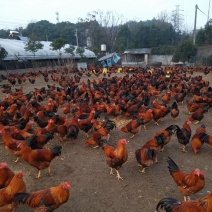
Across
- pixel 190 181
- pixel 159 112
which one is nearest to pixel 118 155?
pixel 190 181

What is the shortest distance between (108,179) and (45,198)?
2.17 m

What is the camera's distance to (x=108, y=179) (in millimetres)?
5992

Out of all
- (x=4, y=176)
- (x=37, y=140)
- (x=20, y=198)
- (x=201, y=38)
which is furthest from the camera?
(x=201, y=38)

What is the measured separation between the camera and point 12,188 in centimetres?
434

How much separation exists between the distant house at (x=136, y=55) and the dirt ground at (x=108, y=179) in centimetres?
4041

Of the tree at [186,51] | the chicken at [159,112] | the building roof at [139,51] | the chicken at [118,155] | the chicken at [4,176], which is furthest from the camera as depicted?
the building roof at [139,51]

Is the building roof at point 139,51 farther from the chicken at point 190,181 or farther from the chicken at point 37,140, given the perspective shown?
the chicken at point 190,181

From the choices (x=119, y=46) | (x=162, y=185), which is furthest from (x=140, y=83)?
(x=119, y=46)

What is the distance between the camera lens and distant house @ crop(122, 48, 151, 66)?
1844 inches

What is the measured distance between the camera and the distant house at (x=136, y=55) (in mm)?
46844

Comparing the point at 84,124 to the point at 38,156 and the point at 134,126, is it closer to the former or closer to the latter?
the point at 134,126

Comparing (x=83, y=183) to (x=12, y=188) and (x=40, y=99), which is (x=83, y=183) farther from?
(x=40, y=99)

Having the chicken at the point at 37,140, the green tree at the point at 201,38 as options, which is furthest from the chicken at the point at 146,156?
the green tree at the point at 201,38

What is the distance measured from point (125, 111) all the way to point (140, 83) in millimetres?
6010
